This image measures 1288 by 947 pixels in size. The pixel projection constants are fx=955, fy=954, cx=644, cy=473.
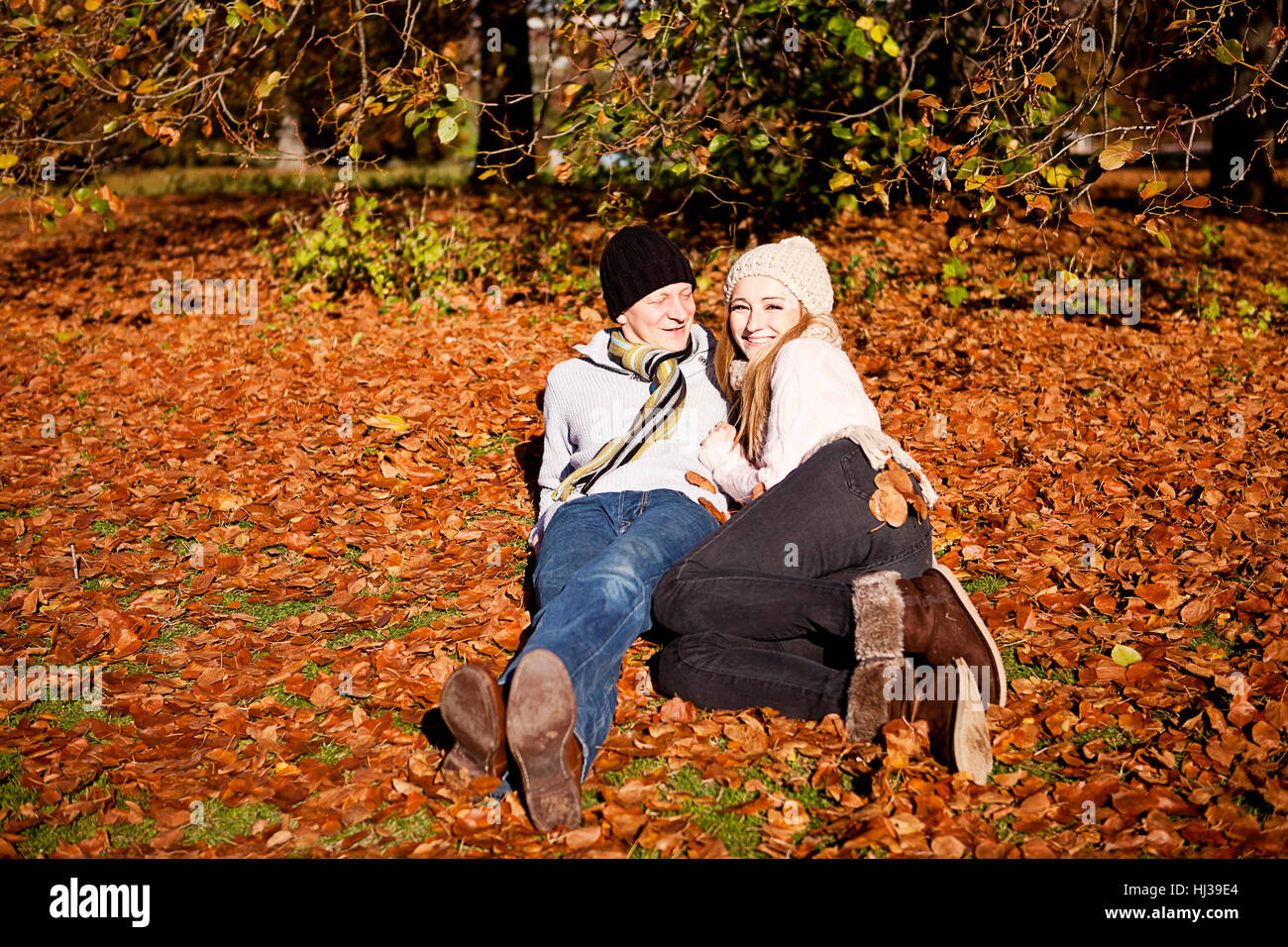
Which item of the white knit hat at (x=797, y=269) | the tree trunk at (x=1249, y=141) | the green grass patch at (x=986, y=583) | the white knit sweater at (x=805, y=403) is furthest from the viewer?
the tree trunk at (x=1249, y=141)

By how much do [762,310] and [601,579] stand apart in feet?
4.40

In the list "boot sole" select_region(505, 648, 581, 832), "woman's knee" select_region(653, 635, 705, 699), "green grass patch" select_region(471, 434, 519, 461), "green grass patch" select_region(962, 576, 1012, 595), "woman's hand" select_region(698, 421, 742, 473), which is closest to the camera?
"boot sole" select_region(505, 648, 581, 832)

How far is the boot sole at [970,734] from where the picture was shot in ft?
9.20

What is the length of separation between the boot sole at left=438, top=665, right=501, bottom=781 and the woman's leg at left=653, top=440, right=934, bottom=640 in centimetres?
74

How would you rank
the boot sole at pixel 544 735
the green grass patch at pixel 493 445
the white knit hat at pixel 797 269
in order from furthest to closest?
the green grass patch at pixel 493 445 < the white knit hat at pixel 797 269 < the boot sole at pixel 544 735

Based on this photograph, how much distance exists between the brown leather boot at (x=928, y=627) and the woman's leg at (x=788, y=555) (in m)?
0.16

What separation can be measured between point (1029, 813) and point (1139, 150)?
3.26 m

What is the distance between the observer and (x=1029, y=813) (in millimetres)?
2787

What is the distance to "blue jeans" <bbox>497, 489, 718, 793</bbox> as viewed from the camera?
114 inches

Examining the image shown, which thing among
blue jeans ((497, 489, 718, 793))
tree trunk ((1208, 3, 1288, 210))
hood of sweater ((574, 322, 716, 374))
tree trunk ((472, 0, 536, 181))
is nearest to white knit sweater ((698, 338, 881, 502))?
blue jeans ((497, 489, 718, 793))

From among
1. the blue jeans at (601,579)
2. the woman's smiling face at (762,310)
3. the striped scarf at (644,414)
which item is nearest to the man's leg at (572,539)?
the blue jeans at (601,579)

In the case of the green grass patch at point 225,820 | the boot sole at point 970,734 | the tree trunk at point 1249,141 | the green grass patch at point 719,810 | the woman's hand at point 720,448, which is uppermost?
the tree trunk at point 1249,141

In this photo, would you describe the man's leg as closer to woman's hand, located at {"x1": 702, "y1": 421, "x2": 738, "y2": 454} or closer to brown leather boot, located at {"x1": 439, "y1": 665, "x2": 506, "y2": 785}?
woman's hand, located at {"x1": 702, "y1": 421, "x2": 738, "y2": 454}

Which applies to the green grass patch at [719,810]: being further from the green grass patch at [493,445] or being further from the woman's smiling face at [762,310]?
the green grass patch at [493,445]
